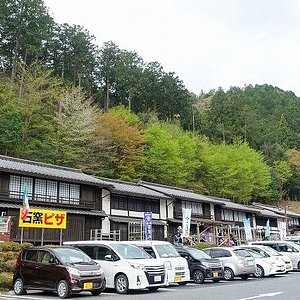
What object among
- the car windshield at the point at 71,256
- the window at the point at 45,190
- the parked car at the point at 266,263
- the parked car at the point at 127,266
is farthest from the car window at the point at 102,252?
the window at the point at 45,190

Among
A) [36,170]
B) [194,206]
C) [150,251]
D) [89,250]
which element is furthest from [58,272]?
[194,206]

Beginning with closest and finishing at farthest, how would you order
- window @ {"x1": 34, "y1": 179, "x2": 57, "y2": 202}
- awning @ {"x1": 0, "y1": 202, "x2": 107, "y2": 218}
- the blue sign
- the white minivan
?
the white minivan, awning @ {"x1": 0, "y1": 202, "x2": 107, "y2": 218}, window @ {"x1": 34, "y1": 179, "x2": 57, "y2": 202}, the blue sign

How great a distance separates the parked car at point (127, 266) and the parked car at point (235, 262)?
16.6 ft

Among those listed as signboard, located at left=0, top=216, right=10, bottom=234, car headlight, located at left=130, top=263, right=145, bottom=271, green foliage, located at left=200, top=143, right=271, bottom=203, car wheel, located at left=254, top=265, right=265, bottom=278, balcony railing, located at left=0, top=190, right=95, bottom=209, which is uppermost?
green foliage, located at left=200, top=143, right=271, bottom=203

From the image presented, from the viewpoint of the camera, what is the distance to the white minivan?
16062 mm

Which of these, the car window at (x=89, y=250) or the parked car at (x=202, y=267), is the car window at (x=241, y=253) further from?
the car window at (x=89, y=250)

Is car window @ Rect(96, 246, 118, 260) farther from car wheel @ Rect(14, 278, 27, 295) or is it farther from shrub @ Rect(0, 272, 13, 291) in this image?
shrub @ Rect(0, 272, 13, 291)

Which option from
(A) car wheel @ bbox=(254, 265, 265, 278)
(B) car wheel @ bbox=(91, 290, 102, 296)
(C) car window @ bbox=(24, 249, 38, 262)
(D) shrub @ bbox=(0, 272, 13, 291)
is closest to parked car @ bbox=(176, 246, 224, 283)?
(A) car wheel @ bbox=(254, 265, 265, 278)

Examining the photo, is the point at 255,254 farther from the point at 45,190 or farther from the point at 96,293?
the point at 45,190

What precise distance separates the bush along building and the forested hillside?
7125 millimetres

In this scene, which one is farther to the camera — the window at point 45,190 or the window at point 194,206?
the window at point 194,206

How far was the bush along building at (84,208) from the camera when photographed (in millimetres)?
23875

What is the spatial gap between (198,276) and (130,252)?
13.9ft

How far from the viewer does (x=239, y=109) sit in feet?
267
